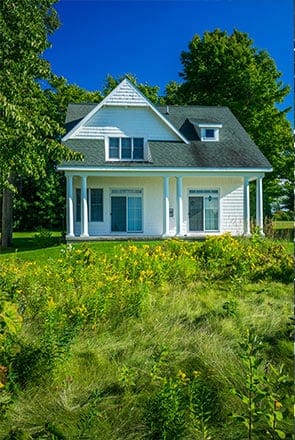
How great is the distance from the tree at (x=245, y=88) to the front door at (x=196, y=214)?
960 centimetres

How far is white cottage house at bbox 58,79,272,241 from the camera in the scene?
1888 cm

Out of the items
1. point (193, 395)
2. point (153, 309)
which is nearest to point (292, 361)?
point (193, 395)

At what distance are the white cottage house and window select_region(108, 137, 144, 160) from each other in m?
0.04

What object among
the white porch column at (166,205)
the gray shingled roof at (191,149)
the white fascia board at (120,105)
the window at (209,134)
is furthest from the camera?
the window at (209,134)

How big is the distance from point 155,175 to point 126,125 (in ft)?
9.42

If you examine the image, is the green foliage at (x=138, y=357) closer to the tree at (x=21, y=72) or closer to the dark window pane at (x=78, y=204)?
the tree at (x=21, y=72)

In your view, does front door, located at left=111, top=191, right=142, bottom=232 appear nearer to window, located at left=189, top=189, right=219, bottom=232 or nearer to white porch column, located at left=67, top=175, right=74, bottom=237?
white porch column, located at left=67, top=175, right=74, bottom=237

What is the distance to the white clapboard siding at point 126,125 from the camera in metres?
19.6

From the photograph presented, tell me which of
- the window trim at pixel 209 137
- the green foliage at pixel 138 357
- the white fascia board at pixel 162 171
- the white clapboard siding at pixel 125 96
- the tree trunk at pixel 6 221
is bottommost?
the green foliage at pixel 138 357

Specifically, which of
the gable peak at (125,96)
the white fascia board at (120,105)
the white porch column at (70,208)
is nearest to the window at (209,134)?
the white fascia board at (120,105)

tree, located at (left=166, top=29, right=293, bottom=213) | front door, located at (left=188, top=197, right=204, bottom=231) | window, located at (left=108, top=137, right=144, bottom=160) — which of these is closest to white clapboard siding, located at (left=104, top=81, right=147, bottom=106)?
window, located at (left=108, top=137, right=144, bottom=160)

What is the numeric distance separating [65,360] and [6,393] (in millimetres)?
510

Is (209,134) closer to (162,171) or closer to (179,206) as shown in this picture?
(162,171)

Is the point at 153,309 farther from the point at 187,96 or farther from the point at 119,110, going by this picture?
→ the point at 187,96
